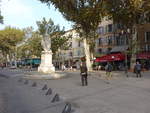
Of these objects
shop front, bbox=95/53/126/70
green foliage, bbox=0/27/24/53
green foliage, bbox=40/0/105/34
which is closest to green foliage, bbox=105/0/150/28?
green foliage, bbox=40/0/105/34

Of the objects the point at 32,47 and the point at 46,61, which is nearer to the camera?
the point at 46,61

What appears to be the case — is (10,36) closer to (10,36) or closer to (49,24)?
(10,36)

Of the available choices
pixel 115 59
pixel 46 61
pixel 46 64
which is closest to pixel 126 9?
pixel 46 61

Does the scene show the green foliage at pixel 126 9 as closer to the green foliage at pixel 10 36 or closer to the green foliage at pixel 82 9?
the green foliage at pixel 82 9

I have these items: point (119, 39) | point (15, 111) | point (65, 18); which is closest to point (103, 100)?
point (15, 111)

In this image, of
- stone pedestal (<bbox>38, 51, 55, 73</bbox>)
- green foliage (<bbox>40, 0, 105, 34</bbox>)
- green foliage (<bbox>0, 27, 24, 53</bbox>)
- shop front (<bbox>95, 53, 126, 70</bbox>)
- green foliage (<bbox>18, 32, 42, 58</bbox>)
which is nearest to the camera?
stone pedestal (<bbox>38, 51, 55, 73</bbox>)

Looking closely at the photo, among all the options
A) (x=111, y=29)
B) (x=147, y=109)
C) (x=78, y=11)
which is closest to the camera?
(x=147, y=109)

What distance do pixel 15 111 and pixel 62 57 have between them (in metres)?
74.5

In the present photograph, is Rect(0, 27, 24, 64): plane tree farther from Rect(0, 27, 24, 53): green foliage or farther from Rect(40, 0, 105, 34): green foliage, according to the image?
Rect(40, 0, 105, 34): green foliage

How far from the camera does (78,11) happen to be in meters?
34.1

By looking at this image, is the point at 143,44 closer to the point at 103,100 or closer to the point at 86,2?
the point at 86,2

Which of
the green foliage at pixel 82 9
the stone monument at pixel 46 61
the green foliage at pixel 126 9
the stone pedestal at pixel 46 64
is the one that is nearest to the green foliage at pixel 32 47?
the green foliage at pixel 82 9

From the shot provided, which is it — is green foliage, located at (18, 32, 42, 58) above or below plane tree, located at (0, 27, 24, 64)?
below

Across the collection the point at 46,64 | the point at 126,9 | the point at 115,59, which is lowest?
the point at 46,64
